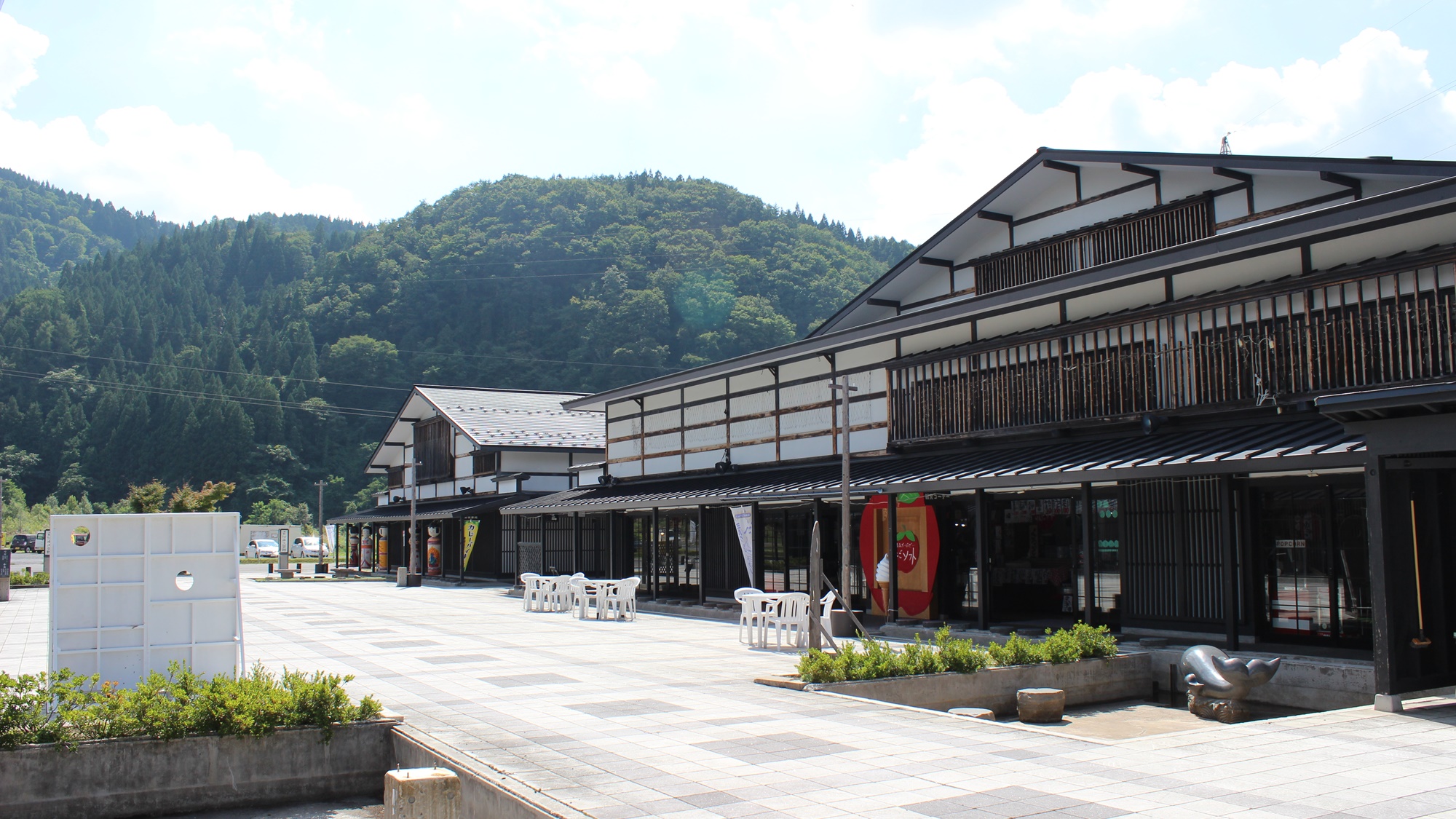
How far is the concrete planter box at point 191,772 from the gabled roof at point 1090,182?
1230 cm

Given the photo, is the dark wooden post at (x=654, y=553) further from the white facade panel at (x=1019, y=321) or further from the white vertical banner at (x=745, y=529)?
the white facade panel at (x=1019, y=321)

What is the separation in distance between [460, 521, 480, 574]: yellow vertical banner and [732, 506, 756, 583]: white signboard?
17.0 meters

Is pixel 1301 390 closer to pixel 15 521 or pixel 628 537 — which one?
pixel 628 537

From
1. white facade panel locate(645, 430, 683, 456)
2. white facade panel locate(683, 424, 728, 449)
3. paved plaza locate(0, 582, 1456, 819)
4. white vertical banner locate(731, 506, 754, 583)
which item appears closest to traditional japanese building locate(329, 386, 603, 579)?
white facade panel locate(645, 430, 683, 456)

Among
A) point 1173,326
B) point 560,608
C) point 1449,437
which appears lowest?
point 560,608

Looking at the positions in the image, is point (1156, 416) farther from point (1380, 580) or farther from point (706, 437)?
point (706, 437)

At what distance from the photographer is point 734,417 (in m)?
22.8

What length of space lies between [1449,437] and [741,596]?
30.5 ft

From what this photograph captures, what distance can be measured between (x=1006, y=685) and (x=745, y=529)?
8.87 m

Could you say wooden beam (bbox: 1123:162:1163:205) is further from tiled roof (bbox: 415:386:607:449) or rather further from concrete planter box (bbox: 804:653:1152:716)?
tiled roof (bbox: 415:386:607:449)

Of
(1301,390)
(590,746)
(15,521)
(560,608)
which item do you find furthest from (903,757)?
(15,521)

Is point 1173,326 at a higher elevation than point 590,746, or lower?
higher

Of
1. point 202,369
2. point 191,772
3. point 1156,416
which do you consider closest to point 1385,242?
point 1156,416

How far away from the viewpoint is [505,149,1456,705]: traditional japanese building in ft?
33.7
